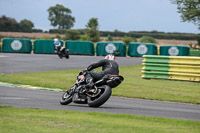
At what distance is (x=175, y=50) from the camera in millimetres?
40125

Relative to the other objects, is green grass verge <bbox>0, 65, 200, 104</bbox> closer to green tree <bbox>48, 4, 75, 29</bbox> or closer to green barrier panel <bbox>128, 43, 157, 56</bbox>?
green barrier panel <bbox>128, 43, 157, 56</bbox>

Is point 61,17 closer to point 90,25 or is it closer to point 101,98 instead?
point 90,25

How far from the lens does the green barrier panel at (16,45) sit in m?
42.3

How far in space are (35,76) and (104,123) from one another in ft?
43.6

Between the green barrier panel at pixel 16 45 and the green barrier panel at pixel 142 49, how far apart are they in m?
9.32

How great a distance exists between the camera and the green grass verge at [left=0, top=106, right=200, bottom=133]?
778 cm

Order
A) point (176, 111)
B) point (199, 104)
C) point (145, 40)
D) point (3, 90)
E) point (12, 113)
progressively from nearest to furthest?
point (12, 113) < point (176, 111) < point (199, 104) < point (3, 90) < point (145, 40)

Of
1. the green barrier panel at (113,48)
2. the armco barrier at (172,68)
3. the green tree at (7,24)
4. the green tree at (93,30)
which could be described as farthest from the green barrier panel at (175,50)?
the green tree at (7,24)

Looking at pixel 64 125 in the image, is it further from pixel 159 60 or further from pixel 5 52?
pixel 5 52

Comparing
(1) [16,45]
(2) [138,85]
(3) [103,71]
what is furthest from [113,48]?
(3) [103,71]

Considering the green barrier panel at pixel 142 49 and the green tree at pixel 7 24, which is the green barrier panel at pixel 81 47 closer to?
the green barrier panel at pixel 142 49

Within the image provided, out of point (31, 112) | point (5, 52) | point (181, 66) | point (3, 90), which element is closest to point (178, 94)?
point (181, 66)

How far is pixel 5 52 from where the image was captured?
42406 mm

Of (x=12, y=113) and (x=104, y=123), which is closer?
(x=104, y=123)
